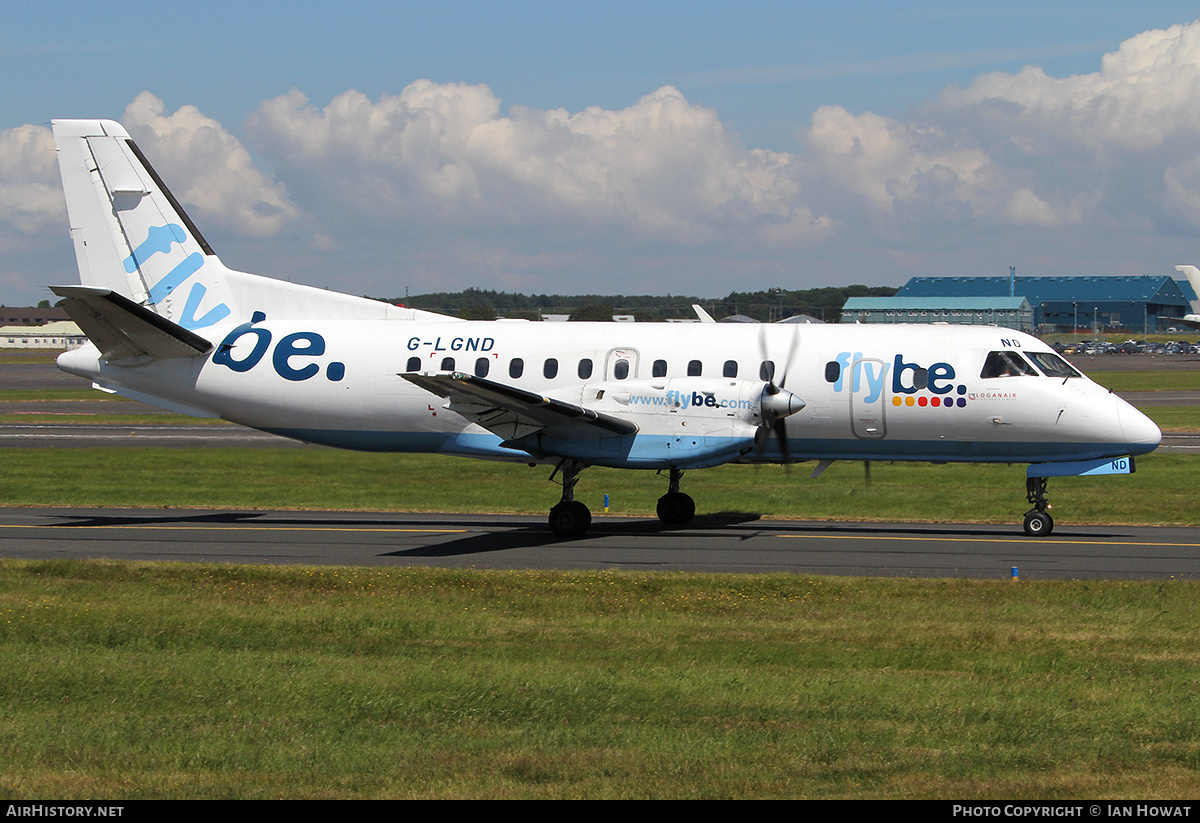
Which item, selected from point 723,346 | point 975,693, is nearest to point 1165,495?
point 723,346

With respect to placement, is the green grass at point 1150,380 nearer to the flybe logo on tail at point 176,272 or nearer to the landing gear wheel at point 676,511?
the landing gear wheel at point 676,511

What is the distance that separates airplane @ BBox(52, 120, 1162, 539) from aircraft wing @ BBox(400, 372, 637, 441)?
5 cm

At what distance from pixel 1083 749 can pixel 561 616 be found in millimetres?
7137

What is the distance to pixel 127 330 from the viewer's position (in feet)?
81.0

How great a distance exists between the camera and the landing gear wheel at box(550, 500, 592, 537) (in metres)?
22.3

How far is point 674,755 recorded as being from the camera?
9.15 m

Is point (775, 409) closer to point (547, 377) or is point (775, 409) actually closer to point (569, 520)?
point (569, 520)

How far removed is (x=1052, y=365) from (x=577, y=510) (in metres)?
9.58

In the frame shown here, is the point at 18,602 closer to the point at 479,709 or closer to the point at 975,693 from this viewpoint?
the point at 479,709

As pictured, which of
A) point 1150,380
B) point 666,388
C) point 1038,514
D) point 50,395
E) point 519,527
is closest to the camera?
point 666,388

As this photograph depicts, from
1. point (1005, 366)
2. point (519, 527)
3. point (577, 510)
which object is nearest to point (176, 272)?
point (519, 527)

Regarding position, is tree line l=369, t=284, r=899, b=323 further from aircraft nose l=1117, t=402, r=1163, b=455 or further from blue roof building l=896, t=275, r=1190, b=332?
blue roof building l=896, t=275, r=1190, b=332

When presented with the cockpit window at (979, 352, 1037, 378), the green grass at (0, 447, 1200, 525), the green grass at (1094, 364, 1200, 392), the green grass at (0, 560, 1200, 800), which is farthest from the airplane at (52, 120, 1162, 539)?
the green grass at (1094, 364, 1200, 392)

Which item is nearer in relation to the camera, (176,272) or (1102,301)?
(176,272)
